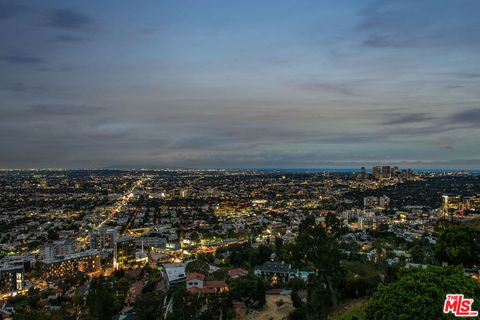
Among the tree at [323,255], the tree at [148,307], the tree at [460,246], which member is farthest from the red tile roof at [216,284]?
the tree at [460,246]

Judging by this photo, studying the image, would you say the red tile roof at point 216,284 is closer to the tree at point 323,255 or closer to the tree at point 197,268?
the tree at point 197,268

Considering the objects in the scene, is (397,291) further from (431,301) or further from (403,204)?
(403,204)

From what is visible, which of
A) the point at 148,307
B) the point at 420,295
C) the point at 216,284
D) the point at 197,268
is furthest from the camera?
the point at 197,268

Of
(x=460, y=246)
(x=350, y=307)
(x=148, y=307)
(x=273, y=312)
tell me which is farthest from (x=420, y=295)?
(x=148, y=307)

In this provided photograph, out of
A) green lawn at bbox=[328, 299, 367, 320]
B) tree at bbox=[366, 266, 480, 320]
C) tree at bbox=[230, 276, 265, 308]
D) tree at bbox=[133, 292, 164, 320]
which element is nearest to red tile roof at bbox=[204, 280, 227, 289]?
tree at bbox=[230, 276, 265, 308]

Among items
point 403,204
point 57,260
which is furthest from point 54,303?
point 403,204

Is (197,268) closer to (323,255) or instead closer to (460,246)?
(323,255)
